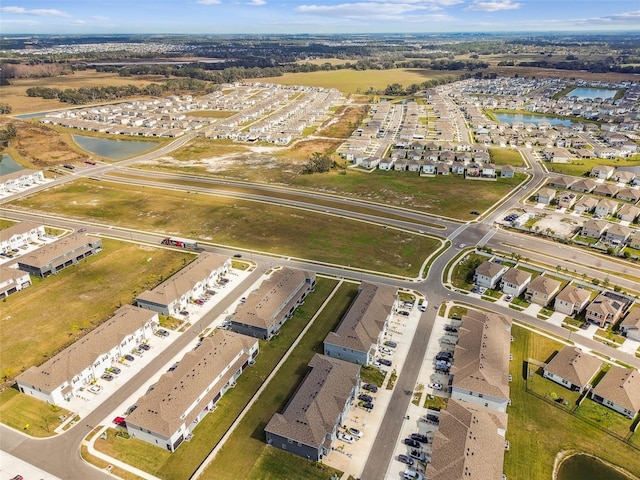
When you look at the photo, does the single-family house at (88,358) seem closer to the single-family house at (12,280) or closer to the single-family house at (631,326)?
the single-family house at (12,280)

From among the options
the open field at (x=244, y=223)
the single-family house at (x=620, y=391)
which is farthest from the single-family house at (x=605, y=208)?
the single-family house at (x=620, y=391)

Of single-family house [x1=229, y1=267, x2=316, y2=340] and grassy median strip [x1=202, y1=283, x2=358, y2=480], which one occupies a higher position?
single-family house [x1=229, y1=267, x2=316, y2=340]

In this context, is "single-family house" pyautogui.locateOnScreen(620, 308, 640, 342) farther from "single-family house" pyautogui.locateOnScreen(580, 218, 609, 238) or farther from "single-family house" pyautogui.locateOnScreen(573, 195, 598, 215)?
"single-family house" pyautogui.locateOnScreen(573, 195, 598, 215)

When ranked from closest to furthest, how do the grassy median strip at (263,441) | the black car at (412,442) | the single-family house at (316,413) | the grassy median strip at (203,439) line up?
the grassy median strip at (263,441)
the grassy median strip at (203,439)
the single-family house at (316,413)
the black car at (412,442)

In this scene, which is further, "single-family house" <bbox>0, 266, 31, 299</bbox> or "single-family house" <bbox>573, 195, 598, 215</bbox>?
"single-family house" <bbox>573, 195, 598, 215</bbox>

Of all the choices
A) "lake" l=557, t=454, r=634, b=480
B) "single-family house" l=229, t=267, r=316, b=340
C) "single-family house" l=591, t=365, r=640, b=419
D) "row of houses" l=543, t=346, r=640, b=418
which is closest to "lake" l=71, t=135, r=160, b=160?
"single-family house" l=229, t=267, r=316, b=340
